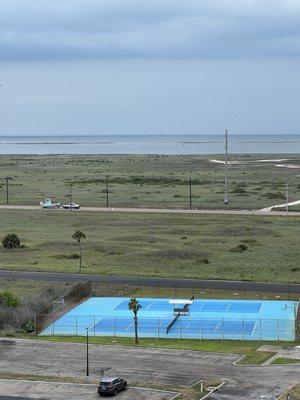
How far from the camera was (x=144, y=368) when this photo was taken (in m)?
53.1

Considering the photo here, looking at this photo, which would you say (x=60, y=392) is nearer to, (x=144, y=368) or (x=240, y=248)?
(x=144, y=368)

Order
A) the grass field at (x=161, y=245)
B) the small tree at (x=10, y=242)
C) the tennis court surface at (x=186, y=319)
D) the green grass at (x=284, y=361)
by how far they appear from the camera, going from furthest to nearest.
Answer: the small tree at (x=10, y=242), the grass field at (x=161, y=245), the tennis court surface at (x=186, y=319), the green grass at (x=284, y=361)

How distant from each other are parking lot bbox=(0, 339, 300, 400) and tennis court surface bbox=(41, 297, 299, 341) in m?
5.48

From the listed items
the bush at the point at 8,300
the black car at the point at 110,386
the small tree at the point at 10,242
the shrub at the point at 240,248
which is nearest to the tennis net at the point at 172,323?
the bush at the point at 8,300

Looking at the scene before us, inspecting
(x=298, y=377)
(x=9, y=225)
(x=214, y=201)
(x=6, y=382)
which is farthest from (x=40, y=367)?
(x=214, y=201)

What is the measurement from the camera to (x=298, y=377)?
50.1 m

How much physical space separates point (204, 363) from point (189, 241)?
51.3 metres

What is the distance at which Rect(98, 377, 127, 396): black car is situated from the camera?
46.6m

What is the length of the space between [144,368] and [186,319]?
15.7 m

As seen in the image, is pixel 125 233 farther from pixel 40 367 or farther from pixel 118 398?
pixel 118 398

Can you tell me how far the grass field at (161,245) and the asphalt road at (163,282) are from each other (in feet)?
6.19

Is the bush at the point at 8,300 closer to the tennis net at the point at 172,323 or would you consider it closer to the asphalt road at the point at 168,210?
the tennis net at the point at 172,323

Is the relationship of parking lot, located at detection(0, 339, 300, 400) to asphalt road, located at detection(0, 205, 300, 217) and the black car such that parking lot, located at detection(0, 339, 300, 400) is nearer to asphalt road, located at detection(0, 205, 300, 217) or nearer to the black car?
the black car

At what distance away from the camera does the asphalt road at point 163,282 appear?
256 ft
